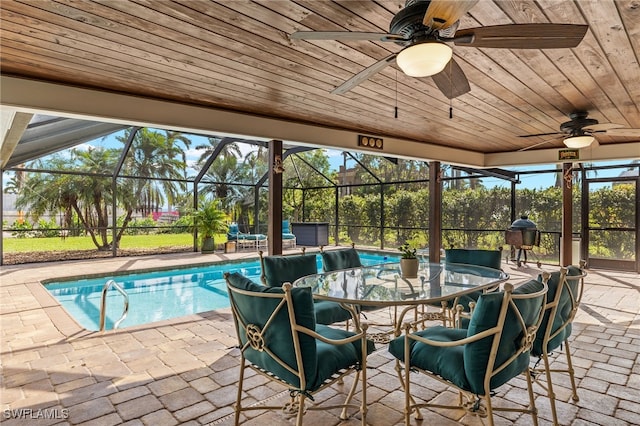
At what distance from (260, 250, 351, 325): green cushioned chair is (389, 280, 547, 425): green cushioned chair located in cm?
112

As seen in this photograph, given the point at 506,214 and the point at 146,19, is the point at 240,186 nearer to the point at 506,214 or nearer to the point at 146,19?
the point at 506,214

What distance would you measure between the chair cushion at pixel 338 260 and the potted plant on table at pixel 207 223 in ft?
23.8

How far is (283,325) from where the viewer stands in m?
1.87

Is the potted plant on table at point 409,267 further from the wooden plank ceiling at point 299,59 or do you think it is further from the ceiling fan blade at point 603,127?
the ceiling fan blade at point 603,127

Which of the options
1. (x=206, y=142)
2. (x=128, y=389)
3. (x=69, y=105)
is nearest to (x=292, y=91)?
(x=69, y=105)

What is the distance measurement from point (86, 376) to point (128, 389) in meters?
0.47

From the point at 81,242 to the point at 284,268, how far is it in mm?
8652

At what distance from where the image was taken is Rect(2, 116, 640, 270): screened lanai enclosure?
7824 mm

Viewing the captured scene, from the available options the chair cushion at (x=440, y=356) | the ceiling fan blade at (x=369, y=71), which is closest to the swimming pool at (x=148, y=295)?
the chair cushion at (x=440, y=356)

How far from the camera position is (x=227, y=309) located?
4879mm

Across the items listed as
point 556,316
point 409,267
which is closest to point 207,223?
point 409,267

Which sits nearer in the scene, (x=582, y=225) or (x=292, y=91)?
(x=292, y=91)

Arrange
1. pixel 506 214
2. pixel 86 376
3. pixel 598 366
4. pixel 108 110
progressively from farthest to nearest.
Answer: pixel 506 214, pixel 108 110, pixel 598 366, pixel 86 376

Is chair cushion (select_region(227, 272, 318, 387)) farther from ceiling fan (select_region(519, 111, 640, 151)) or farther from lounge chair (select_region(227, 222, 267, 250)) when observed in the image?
lounge chair (select_region(227, 222, 267, 250))
